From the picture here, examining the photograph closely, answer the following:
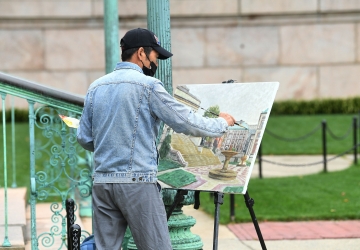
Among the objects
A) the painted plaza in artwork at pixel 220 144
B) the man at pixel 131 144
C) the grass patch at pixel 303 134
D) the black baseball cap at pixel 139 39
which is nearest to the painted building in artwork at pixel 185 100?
the painted plaza in artwork at pixel 220 144

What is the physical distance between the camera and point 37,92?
249 inches

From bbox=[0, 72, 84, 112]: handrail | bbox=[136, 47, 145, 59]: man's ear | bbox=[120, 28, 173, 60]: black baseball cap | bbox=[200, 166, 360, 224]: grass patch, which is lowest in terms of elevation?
bbox=[200, 166, 360, 224]: grass patch

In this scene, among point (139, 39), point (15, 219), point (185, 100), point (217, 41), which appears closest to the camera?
point (139, 39)

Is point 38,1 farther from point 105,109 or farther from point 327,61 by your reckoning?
point 105,109

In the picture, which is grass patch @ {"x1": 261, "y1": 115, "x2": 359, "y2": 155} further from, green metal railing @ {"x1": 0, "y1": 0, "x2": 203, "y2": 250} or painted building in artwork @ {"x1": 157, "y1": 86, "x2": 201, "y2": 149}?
painted building in artwork @ {"x1": 157, "y1": 86, "x2": 201, "y2": 149}

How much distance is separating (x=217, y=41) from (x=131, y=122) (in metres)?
15.6

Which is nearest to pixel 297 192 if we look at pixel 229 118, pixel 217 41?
pixel 229 118

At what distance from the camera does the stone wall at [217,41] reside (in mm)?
19625

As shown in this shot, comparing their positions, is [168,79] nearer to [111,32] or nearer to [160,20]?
[160,20]

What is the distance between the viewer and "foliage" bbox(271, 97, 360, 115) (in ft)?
64.4

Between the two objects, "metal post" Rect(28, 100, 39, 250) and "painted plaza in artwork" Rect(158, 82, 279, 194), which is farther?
"metal post" Rect(28, 100, 39, 250)

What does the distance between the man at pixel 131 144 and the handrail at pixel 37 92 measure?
5.53ft

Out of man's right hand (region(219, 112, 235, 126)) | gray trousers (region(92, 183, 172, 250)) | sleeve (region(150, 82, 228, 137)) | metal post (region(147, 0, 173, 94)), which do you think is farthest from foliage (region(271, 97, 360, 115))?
gray trousers (region(92, 183, 172, 250))

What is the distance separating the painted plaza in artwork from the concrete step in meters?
1.82
